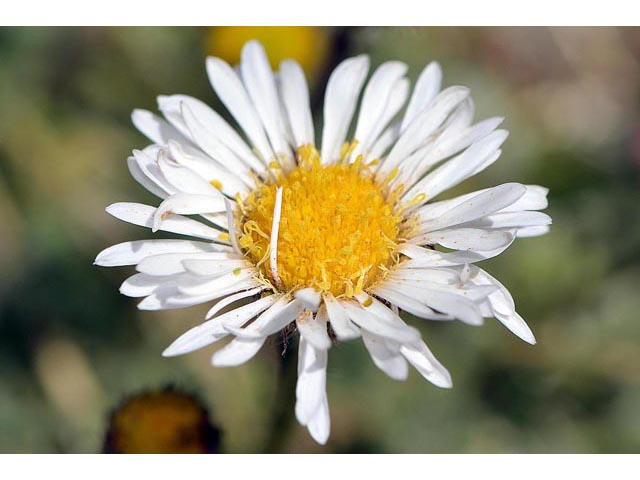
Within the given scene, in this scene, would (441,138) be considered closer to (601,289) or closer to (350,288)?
(350,288)

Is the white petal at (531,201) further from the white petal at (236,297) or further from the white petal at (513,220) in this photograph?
the white petal at (236,297)

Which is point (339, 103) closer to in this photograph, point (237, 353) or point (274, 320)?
point (274, 320)

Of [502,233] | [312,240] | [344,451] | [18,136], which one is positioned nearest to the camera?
[502,233]

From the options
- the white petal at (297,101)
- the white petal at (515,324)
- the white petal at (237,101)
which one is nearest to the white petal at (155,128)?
the white petal at (237,101)

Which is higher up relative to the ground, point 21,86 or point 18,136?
point 21,86

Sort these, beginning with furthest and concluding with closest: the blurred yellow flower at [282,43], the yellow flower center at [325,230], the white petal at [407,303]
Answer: the blurred yellow flower at [282,43] → the yellow flower center at [325,230] → the white petal at [407,303]

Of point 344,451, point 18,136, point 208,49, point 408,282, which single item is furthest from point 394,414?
point 18,136
